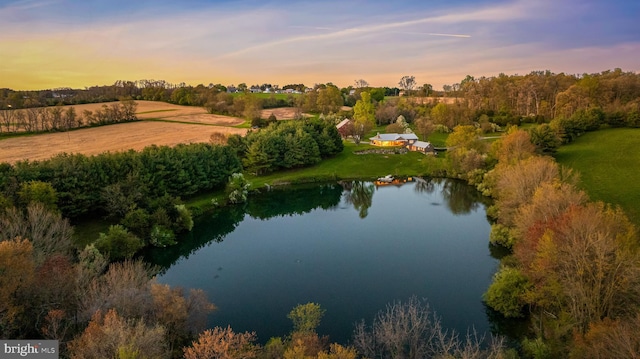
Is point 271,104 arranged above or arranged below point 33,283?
above

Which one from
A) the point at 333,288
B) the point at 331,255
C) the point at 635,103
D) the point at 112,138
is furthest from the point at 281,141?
the point at 635,103

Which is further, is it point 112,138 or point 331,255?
point 112,138

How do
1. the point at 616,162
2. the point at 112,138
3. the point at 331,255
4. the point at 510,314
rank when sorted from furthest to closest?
the point at 112,138, the point at 616,162, the point at 331,255, the point at 510,314

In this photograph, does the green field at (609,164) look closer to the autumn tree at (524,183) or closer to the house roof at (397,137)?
the autumn tree at (524,183)

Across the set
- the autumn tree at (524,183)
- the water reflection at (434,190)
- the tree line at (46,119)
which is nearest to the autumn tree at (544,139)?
the water reflection at (434,190)

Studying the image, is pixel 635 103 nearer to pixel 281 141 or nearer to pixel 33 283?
pixel 281 141

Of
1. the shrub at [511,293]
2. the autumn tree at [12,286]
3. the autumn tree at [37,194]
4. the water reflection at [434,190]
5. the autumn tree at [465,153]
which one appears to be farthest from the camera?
the autumn tree at [465,153]
